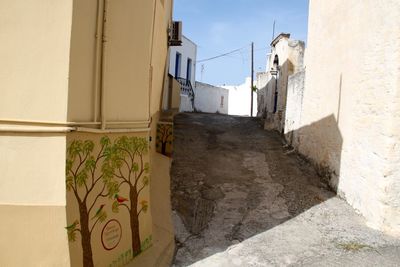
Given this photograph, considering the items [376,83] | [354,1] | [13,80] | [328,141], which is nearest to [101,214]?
[13,80]

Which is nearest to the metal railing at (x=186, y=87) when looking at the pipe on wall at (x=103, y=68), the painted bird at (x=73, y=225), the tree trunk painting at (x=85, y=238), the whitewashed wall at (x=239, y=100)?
the whitewashed wall at (x=239, y=100)

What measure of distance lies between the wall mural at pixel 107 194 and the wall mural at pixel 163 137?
3088 millimetres

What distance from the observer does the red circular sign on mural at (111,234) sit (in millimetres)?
4688

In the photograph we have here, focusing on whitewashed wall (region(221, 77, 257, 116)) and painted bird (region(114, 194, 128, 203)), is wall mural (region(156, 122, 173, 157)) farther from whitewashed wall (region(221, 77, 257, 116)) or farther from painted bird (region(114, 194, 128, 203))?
whitewashed wall (region(221, 77, 257, 116))

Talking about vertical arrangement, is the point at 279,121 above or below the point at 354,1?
below

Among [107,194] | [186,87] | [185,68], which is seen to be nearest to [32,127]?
[107,194]

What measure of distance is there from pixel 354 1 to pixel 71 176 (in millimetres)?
6683

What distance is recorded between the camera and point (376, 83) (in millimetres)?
6508

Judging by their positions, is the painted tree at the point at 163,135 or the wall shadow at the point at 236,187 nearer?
the wall shadow at the point at 236,187

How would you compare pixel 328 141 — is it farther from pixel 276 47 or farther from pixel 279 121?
pixel 276 47

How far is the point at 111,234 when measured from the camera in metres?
4.82

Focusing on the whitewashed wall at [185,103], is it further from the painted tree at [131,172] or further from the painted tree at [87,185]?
the painted tree at [87,185]

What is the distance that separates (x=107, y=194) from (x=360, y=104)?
5.02m

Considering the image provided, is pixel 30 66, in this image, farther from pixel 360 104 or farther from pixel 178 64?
pixel 178 64
